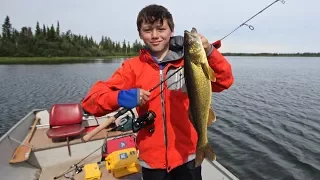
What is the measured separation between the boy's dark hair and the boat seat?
14.9 feet

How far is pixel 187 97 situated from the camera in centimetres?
290

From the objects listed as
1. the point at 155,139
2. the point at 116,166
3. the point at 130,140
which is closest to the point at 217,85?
the point at 155,139

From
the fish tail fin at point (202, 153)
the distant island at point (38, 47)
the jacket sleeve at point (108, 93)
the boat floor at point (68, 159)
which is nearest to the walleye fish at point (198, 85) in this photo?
the fish tail fin at point (202, 153)

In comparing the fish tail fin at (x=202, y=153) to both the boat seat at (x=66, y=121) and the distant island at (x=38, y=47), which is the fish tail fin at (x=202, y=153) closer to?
the boat seat at (x=66, y=121)

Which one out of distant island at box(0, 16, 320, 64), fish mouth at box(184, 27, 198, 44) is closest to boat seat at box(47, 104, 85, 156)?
fish mouth at box(184, 27, 198, 44)

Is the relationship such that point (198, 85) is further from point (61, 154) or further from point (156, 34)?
point (61, 154)

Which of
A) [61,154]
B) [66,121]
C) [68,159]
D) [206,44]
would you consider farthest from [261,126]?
[206,44]

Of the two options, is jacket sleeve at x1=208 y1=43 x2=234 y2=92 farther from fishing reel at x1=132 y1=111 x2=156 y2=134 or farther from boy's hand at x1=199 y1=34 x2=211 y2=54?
fishing reel at x1=132 y1=111 x2=156 y2=134

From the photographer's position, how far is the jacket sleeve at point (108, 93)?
259 cm

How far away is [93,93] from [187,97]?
1.05m

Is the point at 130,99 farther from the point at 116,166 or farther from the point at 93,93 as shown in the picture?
the point at 116,166

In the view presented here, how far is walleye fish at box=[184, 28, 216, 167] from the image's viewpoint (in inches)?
95.7

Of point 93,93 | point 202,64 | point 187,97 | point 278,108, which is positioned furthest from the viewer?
point 278,108

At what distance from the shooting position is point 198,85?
259 centimetres
